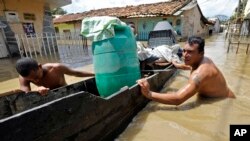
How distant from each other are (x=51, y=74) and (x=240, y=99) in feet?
12.3

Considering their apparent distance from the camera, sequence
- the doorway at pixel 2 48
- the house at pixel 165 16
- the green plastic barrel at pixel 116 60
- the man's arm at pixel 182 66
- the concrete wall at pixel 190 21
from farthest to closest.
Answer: the concrete wall at pixel 190 21, the house at pixel 165 16, the doorway at pixel 2 48, the man's arm at pixel 182 66, the green plastic barrel at pixel 116 60

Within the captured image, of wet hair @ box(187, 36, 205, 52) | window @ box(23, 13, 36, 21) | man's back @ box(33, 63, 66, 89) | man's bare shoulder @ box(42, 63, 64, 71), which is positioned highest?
window @ box(23, 13, 36, 21)

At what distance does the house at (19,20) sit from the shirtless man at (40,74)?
282 inches

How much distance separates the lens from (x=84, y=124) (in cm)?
A: 244

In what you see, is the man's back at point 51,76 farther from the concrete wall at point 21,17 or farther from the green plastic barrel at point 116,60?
the concrete wall at point 21,17

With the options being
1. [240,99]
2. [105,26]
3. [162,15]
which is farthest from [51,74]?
[162,15]

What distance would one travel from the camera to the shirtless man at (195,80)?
3.31 meters

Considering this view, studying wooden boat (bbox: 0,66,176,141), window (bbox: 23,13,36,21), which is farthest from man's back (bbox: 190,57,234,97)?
Answer: window (bbox: 23,13,36,21)

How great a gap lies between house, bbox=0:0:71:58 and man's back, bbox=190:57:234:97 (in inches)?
353

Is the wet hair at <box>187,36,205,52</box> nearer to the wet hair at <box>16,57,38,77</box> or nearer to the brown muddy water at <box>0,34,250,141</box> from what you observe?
the brown muddy water at <box>0,34,250,141</box>

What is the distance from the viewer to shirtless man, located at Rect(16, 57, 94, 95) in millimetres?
3059

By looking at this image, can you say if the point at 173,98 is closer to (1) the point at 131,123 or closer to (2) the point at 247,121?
(1) the point at 131,123

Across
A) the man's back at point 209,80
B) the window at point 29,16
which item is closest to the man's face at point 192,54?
the man's back at point 209,80

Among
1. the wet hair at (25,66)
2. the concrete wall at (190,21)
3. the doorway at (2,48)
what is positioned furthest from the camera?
the concrete wall at (190,21)
